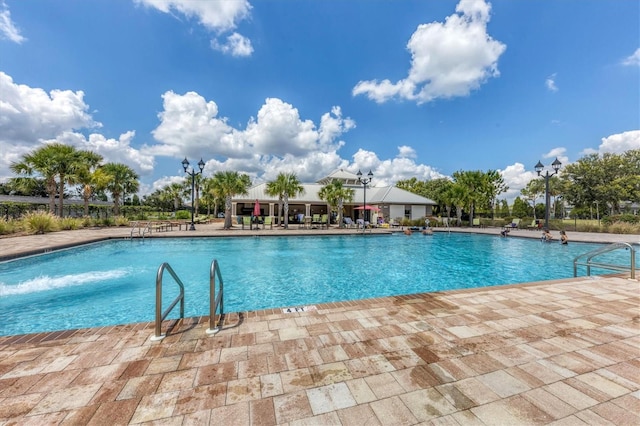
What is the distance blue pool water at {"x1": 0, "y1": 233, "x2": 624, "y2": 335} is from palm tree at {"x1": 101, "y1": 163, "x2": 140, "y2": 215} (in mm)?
14341

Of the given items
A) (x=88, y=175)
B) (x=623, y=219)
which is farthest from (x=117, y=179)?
(x=623, y=219)

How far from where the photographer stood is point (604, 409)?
189 cm

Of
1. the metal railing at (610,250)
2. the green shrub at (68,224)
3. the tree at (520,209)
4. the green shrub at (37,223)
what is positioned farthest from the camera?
the tree at (520,209)

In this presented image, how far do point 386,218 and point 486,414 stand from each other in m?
27.8

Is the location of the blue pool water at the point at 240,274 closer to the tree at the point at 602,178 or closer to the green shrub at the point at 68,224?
the green shrub at the point at 68,224

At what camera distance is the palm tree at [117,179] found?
2370 centimetres

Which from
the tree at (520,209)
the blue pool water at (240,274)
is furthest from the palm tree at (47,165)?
the tree at (520,209)

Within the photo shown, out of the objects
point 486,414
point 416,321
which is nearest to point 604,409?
point 486,414

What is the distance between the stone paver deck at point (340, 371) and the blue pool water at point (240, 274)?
3.02 meters

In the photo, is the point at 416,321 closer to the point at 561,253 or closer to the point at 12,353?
the point at 12,353

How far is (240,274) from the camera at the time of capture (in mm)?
8609

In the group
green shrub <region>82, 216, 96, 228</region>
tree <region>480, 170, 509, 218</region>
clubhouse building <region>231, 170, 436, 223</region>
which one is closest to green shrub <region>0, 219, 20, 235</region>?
green shrub <region>82, 216, 96, 228</region>

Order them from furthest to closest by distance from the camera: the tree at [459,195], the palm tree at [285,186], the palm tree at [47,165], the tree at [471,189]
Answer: the tree at [471,189]
the tree at [459,195]
the palm tree at [285,186]
the palm tree at [47,165]

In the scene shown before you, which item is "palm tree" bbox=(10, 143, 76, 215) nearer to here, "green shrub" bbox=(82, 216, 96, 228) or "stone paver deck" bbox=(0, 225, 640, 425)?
"green shrub" bbox=(82, 216, 96, 228)
